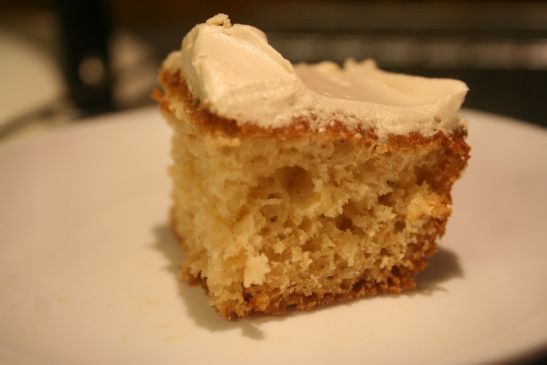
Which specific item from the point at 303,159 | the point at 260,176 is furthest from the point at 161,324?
the point at 303,159

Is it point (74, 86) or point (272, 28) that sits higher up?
point (272, 28)

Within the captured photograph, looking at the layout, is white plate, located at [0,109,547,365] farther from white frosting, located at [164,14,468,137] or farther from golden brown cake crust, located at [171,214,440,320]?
white frosting, located at [164,14,468,137]

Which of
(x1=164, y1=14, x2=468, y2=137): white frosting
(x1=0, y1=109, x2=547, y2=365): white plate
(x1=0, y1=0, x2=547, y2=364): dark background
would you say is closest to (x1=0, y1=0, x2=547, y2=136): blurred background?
(x1=0, y1=0, x2=547, y2=364): dark background

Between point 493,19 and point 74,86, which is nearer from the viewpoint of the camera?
point 74,86

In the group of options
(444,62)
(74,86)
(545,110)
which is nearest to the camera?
(545,110)

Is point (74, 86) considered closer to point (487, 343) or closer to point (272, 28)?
point (272, 28)

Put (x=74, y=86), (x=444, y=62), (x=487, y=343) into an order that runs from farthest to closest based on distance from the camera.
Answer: (x=444, y=62) < (x=74, y=86) < (x=487, y=343)

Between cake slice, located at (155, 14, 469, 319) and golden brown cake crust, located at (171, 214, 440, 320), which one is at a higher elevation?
cake slice, located at (155, 14, 469, 319)

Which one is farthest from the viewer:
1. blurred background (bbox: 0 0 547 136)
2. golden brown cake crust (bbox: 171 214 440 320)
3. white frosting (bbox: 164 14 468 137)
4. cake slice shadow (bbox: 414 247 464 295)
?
blurred background (bbox: 0 0 547 136)
